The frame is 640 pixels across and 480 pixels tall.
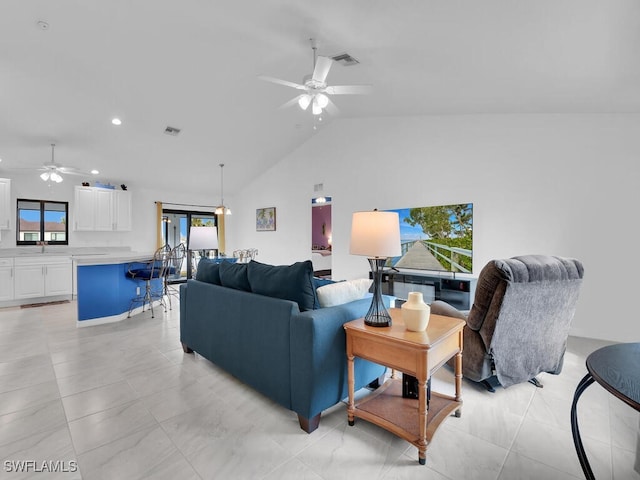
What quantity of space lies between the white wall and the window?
540cm

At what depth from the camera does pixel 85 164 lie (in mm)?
5609

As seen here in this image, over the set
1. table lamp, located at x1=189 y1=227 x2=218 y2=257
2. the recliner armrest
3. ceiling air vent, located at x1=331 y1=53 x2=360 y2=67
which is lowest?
the recliner armrest

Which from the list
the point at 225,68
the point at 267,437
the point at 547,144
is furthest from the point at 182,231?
the point at 547,144

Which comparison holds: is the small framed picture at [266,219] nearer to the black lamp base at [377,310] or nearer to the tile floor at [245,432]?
the tile floor at [245,432]

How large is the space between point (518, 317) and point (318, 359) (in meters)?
1.52

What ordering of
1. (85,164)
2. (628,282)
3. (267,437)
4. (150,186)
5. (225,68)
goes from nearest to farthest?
(267,437) → (628,282) → (225,68) → (85,164) → (150,186)

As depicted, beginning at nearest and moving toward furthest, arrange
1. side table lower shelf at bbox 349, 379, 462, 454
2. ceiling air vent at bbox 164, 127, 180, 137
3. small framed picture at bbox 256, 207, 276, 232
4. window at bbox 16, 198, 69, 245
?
side table lower shelf at bbox 349, 379, 462, 454 < ceiling air vent at bbox 164, 127, 180, 137 < window at bbox 16, 198, 69, 245 < small framed picture at bbox 256, 207, 276, 232

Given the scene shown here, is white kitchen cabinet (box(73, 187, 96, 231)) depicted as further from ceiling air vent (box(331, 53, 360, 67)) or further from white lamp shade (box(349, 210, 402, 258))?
white lamp shade (box(349, 210, 402, 258))

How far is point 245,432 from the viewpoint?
6.16 feet

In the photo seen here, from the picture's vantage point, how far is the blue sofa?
→ 1.84 meters

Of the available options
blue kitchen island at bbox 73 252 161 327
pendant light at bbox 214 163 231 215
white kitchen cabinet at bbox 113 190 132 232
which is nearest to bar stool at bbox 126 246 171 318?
blue kitchen island at bbox 73 252 161 327

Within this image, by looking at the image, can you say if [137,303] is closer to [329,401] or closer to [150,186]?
[150,186]

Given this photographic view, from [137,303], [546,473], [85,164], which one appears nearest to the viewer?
[546,473]

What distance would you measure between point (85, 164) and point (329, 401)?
20.4 feet
